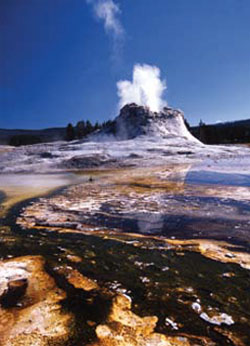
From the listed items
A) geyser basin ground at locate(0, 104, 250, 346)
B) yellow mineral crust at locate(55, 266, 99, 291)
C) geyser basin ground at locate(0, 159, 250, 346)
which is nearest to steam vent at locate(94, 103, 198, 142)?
geyser basin ground at locate(0, 104, 250, 346)

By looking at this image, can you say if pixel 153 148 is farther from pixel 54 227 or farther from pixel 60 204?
pixel 54 227

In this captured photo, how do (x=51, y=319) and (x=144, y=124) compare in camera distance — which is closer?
(x=51, y=319)

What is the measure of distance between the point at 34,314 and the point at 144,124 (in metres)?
22.6

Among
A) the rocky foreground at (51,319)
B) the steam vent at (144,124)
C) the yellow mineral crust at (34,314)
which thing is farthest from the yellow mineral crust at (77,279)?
the steam vent at (144,124)

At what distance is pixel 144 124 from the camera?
23.4 m

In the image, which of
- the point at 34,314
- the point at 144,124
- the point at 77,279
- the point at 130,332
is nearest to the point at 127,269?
the point at 77,279

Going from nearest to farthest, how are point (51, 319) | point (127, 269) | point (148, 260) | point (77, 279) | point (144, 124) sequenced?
point (51, 319) → point (77, 279) → point (127, 269) → point (148, 260) → point (144, 124)

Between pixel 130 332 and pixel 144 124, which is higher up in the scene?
pixel 144 124

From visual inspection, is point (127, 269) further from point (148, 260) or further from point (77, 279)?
point (77, 279)

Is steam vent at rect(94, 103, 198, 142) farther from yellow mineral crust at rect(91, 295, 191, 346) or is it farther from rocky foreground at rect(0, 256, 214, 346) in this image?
yellow mineral crust at rect(91, 295, 191, 346)

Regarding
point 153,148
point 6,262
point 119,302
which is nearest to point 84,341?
point 119,302

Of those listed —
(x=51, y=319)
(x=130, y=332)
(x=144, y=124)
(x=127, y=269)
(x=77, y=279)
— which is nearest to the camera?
(x=130, y=332)

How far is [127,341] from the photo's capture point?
155 cm

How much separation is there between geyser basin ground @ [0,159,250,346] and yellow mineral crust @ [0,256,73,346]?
38 millimetres
